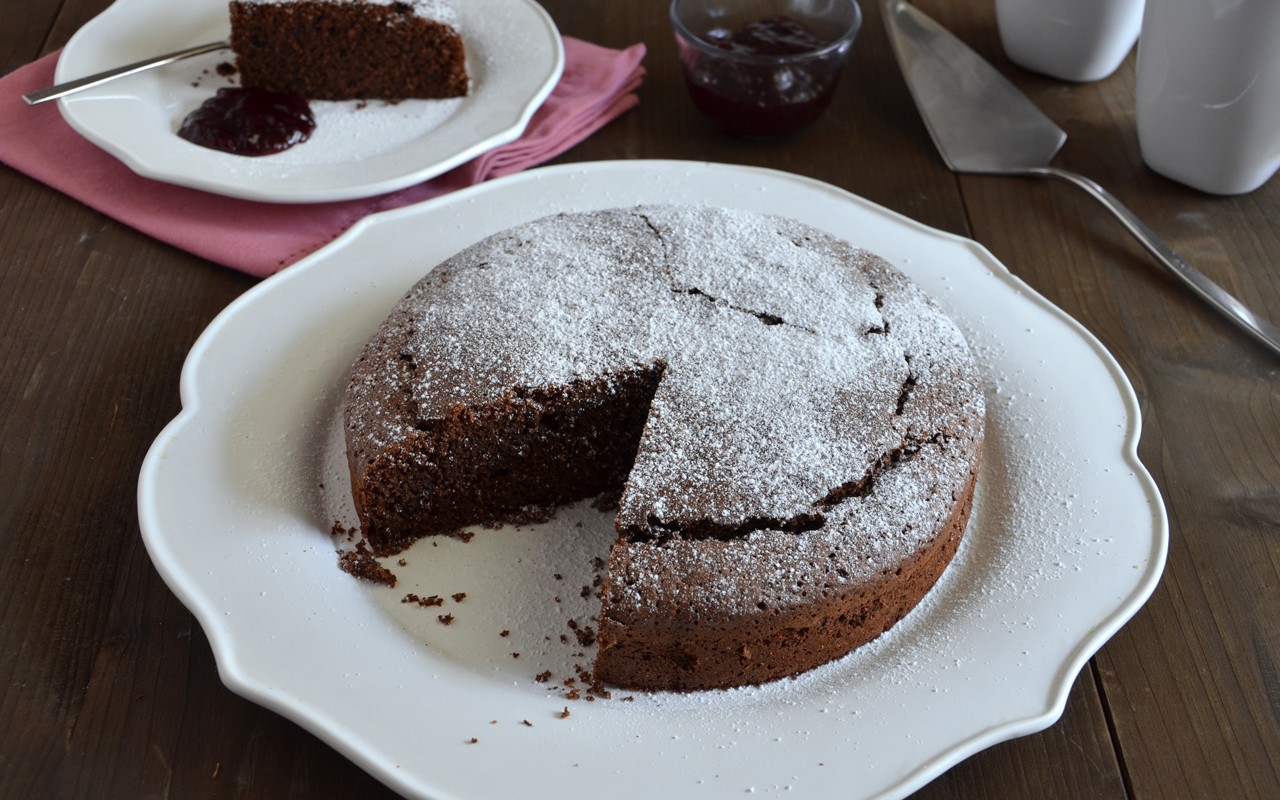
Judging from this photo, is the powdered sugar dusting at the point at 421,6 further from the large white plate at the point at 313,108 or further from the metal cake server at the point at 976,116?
the metal cake server at the point at 976,116

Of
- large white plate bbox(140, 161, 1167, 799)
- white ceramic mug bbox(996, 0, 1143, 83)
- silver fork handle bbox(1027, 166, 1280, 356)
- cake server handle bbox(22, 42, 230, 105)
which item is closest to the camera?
large white plate bbox(140, 161, 1167, 799)

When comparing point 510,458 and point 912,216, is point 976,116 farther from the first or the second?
point 510,458

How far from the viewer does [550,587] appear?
2.38 meters

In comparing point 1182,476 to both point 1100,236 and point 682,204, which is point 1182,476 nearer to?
point 1100,236

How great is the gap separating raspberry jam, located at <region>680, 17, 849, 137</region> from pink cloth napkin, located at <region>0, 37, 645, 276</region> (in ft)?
1.11

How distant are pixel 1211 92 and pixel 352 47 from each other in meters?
2.61

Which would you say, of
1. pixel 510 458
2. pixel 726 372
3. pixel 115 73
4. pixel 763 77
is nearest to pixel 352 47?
pixel 115 73

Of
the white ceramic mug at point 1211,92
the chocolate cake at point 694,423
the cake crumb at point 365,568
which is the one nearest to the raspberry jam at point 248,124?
the chocolate cake at point 694,423

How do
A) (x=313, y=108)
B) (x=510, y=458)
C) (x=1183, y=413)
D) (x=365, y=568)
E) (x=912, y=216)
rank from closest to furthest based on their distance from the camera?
(x=365, y=568) < (x=510, y=458) < (x=1183, y=413) < (x=912, y=216) < (x=313, y=108)

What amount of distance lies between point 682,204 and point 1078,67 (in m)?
1.75

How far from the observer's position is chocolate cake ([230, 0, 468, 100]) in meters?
3.59

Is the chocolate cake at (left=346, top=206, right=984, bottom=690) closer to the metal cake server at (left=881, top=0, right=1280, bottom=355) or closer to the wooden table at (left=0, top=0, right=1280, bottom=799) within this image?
the wooden table at (left=0, top=0, right=1280, bottom=799)

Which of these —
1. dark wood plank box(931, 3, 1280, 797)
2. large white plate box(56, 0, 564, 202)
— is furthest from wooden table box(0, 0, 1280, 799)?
large white plate box(56, 0, 564, 202)

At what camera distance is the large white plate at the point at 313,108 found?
10.3ft
